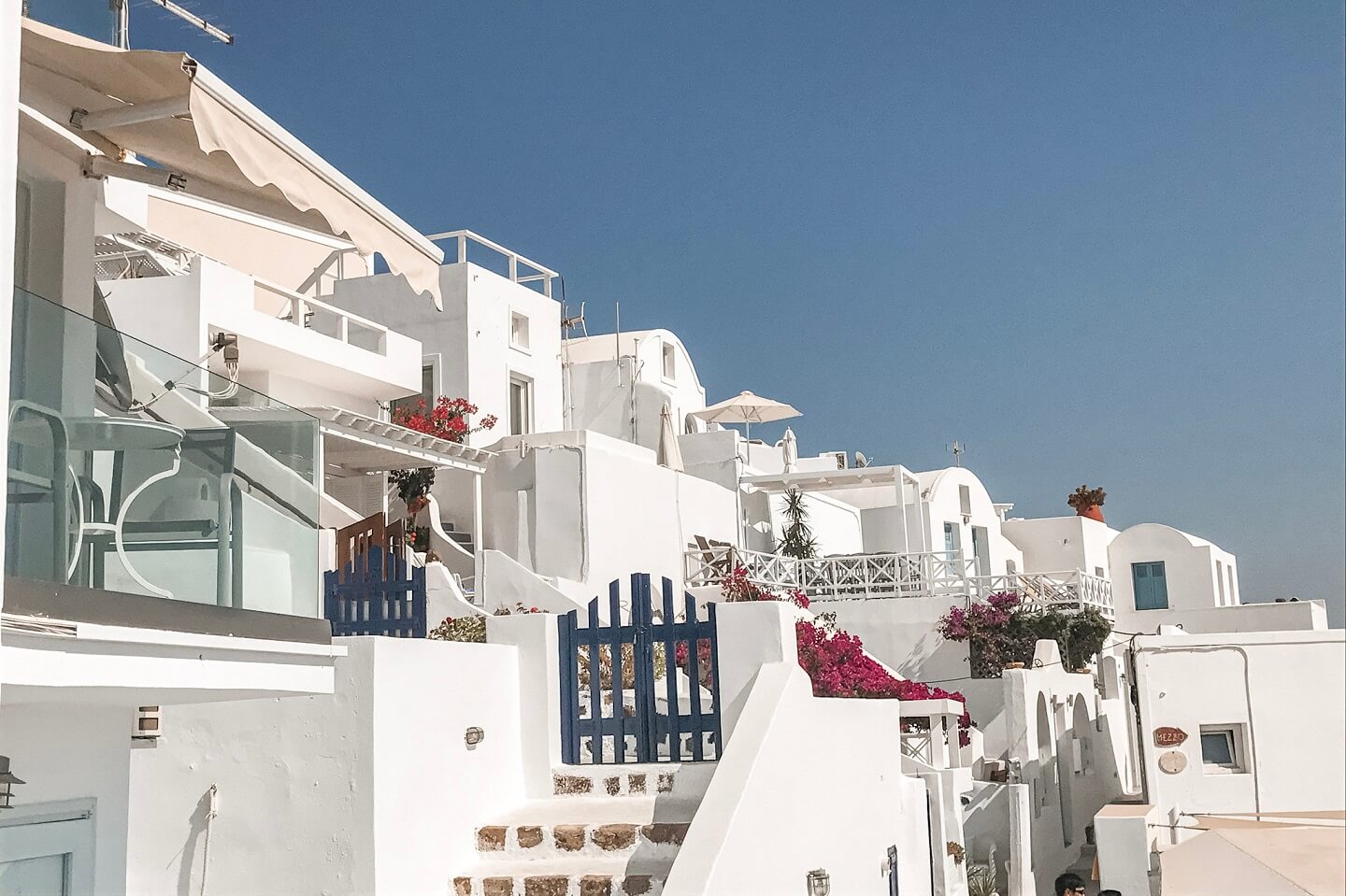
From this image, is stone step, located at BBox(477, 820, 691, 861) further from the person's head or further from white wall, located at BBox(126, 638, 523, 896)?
the person's head

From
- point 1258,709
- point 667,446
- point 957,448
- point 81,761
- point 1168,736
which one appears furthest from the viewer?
point 957,448

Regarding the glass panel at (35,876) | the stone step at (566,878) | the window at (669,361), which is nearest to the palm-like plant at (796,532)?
the window at (669,361)

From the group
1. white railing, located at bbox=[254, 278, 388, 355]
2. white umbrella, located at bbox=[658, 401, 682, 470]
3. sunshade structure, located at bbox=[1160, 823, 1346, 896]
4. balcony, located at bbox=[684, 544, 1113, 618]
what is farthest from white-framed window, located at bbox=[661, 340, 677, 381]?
sunshade structure, located at bbox=[1160, 823, 1346, 896]

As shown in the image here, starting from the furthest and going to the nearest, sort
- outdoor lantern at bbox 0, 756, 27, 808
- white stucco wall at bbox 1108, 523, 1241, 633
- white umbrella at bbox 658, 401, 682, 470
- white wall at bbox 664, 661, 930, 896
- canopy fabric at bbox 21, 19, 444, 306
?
white stucco wall at bbox 1108, 523, 1241, 633 < white umbrella at bbox 658, 401, 682, 470 < white wall at bbox 664, 661, 930, 896 < outdoor lantern at bbox 0, 756, 27, 808 < canopy fabric at bbox 21, 19, 444, 306

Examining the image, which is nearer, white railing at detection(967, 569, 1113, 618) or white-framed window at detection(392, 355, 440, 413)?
white-framed window at detection(392, 355, 440, 413)

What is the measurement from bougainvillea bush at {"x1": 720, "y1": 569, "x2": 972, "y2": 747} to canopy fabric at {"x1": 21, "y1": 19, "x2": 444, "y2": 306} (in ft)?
27.1

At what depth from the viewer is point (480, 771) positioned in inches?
349

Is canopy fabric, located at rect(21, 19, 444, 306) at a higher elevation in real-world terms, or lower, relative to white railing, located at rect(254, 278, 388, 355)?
lower

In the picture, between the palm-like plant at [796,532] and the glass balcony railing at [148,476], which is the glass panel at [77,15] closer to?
the glass balcony railing at [148,476]

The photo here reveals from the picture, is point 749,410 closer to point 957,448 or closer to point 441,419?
point 957,448

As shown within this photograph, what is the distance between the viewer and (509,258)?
26406 millimetres

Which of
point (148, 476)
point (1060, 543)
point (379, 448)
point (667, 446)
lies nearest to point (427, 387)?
point (667, 446)

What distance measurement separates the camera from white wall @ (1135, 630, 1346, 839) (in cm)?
403

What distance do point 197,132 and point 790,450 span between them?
2982 centimetres
